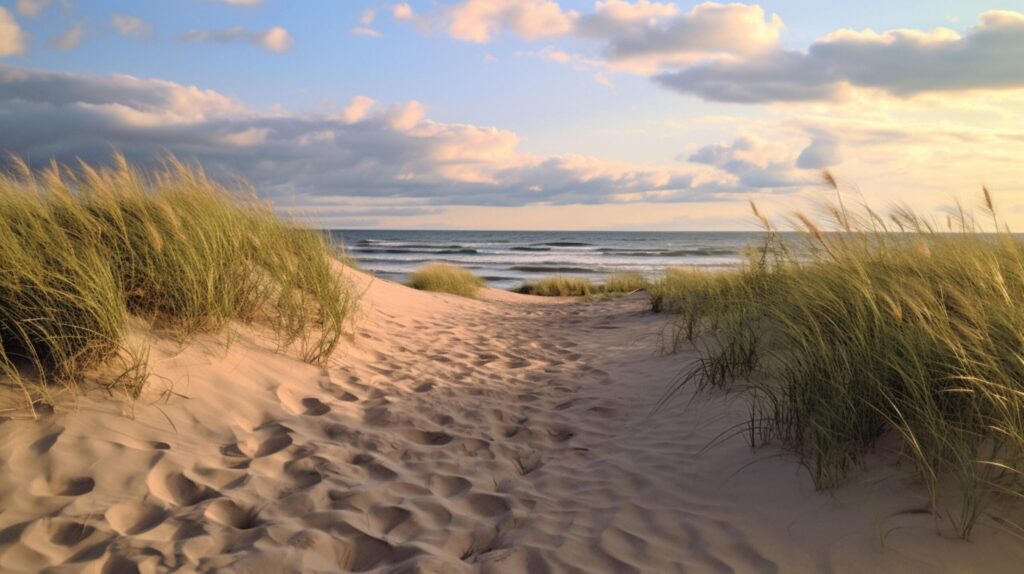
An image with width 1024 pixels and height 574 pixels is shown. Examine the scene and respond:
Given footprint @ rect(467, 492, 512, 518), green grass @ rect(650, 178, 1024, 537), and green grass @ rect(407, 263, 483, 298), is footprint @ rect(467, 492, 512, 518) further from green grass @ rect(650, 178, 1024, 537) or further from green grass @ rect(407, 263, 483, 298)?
green grass @ rect(407, 263, 483, 298)

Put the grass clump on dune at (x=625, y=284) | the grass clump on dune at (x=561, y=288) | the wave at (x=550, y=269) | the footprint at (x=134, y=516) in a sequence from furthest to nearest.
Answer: the wave at (x=550, y=269)
the grass clump on dune at (x=561, y=288)
the grass clump on dune at (x=625, y=284)
the footprint at (x=134, y=516)

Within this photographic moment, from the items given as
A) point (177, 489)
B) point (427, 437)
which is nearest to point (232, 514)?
point (177, 489)

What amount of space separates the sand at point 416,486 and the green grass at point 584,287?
10.4 meters

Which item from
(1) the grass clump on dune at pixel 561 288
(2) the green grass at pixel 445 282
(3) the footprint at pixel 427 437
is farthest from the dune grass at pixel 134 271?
(1) the grass clump on dune at pixel 561 288

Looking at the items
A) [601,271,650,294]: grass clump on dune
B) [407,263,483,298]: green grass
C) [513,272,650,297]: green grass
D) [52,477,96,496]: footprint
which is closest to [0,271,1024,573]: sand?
[52,477,96,496]: footprint

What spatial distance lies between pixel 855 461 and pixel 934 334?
0.66 m

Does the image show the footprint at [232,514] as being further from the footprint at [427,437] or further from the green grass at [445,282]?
the green grass at [445,282]

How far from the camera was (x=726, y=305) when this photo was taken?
266 inches

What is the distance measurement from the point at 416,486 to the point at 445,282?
36.0 ft

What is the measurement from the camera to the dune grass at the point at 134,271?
381cm

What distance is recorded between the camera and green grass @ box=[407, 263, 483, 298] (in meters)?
14.0

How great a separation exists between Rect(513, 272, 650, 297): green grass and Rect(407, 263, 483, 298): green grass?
2.58 m

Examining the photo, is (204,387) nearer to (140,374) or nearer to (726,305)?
(140,374)

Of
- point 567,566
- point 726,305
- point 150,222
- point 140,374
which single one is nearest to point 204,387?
point 140,374
